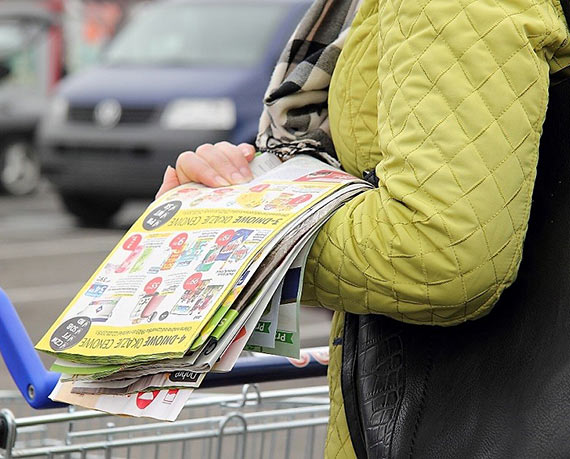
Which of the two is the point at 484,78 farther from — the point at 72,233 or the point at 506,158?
the point at 72,233

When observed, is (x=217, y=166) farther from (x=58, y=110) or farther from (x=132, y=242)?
(x=58, y=110)

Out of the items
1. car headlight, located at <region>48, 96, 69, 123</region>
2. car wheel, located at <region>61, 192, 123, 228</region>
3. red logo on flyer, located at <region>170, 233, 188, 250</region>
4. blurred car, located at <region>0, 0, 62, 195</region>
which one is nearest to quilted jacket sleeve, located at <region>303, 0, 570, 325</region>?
red logo on flyer, located at <region>170, 233, 188, 250</region>

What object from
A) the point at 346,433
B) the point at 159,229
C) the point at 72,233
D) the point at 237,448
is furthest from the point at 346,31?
the point at 72,233

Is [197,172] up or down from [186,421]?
up

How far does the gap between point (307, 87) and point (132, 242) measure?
1.16 ft

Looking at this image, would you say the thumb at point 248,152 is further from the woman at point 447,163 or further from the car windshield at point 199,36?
the car windshield at point 199,36

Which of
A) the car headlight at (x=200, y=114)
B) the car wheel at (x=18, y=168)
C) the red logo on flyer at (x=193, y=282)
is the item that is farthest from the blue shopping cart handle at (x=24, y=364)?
the car wheel at (x=18, y=168)

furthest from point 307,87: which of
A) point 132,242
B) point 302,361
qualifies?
point 302,361

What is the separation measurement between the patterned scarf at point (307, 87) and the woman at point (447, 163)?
0.92 ft

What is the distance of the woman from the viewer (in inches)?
53.9

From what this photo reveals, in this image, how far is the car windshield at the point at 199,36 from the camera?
33.1ft

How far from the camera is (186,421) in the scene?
232cm

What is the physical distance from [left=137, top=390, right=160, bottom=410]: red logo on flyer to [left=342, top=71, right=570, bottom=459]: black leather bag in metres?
0.27

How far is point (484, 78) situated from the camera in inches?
53.9
